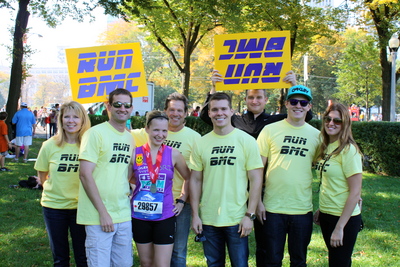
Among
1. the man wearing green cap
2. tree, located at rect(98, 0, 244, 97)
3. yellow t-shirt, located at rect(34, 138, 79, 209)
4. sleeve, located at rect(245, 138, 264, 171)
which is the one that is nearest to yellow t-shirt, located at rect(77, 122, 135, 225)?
yellow t-shirt, located at rect(34, 138, 79, 209)

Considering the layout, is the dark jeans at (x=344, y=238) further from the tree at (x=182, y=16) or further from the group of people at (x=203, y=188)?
the tree at (x=182, y=16)

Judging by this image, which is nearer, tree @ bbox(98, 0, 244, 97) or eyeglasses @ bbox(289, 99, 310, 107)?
eyeglasses @ bbox(289, 99, 310, 107)

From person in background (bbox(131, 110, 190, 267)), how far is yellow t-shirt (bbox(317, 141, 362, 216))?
144 centimetres

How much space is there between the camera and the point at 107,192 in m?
3.29

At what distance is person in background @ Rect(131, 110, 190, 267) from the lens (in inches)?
134

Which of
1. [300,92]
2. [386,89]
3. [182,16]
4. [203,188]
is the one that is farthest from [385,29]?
[203,188]

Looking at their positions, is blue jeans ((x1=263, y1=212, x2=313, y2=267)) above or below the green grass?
above

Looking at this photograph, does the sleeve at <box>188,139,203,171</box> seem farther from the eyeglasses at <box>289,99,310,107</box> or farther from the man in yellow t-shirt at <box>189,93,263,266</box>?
the eyeglasses at <box>289,99,310,107</box>

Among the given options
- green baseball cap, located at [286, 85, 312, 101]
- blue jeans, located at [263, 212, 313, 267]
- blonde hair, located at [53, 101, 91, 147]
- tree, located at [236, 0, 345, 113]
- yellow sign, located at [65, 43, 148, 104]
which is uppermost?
tree, located at [236, 0, 345, 113]

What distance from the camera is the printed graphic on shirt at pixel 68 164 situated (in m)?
3.60

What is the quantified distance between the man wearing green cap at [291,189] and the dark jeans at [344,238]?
0.57 ft

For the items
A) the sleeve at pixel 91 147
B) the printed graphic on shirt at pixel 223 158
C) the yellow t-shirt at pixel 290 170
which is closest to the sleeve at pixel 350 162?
the yellow t-shirt at pixel 290 170

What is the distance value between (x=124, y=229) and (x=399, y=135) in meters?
9.48

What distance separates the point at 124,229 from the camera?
11.0 ft
